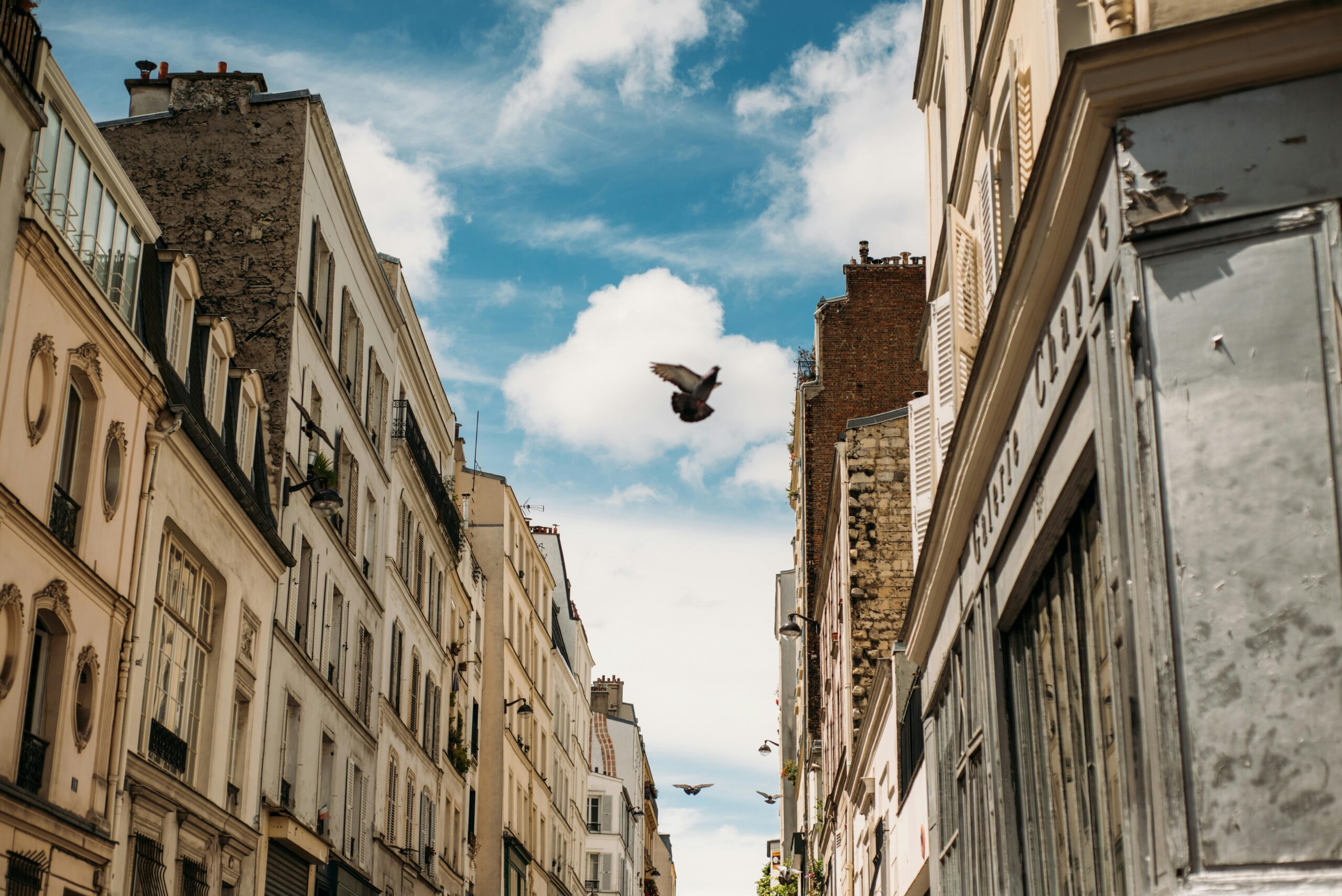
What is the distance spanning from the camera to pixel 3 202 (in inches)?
574

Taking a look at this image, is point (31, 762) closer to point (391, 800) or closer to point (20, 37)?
point (20, 37)

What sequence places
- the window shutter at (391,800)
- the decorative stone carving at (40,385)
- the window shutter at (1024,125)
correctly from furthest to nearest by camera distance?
1. the window shutter at (391,800)
2. the decorative stone carving at (40,385)
3. the window shutter at (1024,125)

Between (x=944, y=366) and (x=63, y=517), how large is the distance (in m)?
9.02

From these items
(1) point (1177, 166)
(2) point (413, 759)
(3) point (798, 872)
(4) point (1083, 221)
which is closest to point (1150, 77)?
(1) point (1177, 166)

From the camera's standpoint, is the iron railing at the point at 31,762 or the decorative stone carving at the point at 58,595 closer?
the iron railing at the point at 31,762

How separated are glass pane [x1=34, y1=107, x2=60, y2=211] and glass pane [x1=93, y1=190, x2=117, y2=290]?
4.17 feet

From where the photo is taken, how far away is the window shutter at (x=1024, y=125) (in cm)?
1110

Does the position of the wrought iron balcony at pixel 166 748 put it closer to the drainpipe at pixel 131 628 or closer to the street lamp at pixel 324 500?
the drainpipe at pixel 131 628

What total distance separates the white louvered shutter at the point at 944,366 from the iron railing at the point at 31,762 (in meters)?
9.27

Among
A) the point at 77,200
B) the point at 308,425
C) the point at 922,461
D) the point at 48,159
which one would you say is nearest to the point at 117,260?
the point at 77,200

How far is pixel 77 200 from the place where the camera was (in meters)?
16.7

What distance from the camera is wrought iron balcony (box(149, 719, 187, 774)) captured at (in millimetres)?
18719

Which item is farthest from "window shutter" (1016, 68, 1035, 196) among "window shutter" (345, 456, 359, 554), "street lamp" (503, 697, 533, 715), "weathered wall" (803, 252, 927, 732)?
"street lamp" (503, 697, 533, 715)

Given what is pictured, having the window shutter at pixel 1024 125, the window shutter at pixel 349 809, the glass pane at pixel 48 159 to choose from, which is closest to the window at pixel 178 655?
the glass pane at pixel 48 159
